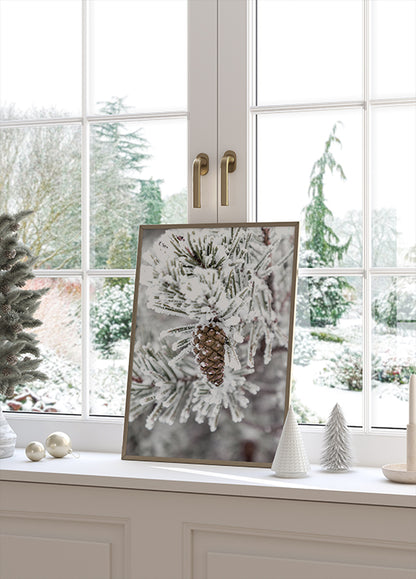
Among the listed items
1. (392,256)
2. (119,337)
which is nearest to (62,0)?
(119,337)

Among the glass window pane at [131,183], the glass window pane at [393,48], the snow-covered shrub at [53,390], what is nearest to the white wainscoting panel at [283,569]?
the snow-covered shrub at [53,390]

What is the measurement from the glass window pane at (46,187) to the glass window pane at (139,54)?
6.0 inches

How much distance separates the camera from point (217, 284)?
193 cm

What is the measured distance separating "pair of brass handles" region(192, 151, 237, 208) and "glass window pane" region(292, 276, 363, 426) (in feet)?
0.97

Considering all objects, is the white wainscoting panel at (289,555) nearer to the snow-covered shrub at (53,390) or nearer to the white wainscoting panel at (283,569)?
the white wainscoting panel at (283,569)

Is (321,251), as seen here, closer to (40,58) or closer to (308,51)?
(308,51)

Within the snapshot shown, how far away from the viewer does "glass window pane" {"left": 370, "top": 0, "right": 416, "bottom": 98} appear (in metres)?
1.88

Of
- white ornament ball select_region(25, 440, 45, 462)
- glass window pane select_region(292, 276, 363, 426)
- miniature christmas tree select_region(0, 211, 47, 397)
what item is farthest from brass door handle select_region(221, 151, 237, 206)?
white ornament ball select_region(25, 440, 45, 462)

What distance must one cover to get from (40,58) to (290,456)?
129cm

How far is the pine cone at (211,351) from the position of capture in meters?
1.89

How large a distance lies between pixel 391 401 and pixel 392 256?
35 cm

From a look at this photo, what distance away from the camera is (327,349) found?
1935mm

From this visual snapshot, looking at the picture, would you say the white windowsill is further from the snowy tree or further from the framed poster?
the snowy tree

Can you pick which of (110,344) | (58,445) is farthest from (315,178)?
(58,445)
